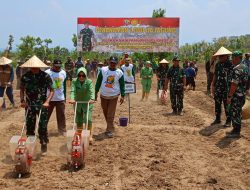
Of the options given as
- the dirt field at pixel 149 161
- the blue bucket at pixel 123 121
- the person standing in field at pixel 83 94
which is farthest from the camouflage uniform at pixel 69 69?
the person standing in field at pixel 83 94

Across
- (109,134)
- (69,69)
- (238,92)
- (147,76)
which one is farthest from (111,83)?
(69,69)

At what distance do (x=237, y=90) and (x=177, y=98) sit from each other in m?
4.29

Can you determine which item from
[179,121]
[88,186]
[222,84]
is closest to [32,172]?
[88,186]

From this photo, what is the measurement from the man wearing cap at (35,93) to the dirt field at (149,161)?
2.37 ft

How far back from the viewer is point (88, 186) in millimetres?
5777

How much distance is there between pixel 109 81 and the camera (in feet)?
29.9

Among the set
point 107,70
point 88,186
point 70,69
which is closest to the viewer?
point 88,186

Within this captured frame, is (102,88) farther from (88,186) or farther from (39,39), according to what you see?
(39,39)

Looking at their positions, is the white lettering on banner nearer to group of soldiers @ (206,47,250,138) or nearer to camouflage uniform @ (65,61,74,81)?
group of soldiers @ (206,47,250,138)

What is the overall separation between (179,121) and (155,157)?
4.41 m

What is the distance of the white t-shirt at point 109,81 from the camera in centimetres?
909

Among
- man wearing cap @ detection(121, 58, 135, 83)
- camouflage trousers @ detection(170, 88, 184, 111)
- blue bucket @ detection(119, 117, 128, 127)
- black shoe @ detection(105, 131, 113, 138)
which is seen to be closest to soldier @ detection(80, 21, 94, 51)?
man wearing cap @ detection(121, 58, 135, 83)

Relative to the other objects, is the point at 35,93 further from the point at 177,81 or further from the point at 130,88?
A: the point at 177,81

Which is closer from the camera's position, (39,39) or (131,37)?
(131,37)
